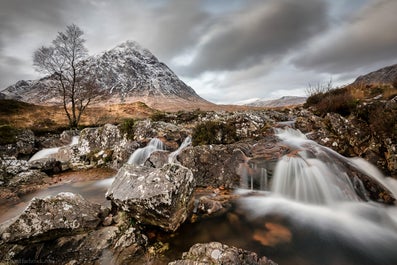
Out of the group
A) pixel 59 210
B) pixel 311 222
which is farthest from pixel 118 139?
pixel 311 222

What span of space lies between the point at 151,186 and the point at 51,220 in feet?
7.96

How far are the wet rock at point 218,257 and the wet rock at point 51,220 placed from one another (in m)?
2.90

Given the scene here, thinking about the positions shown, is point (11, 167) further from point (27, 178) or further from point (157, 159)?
point (157, 159)

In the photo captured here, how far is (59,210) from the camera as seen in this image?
4883mm

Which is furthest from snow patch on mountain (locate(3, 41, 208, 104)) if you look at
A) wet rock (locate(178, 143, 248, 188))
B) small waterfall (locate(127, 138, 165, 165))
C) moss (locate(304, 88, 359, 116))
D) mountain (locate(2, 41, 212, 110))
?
moss (locate(304, 88, 359, 116))

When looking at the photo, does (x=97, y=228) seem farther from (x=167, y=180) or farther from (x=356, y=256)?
(x=356, y=256)

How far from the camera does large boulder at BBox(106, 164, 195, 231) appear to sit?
16.2 ft

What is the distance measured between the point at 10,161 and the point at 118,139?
20.2ft

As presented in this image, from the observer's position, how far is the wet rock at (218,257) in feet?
11.1

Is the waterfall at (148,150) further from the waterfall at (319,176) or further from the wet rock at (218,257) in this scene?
the wet rock at (218,257)

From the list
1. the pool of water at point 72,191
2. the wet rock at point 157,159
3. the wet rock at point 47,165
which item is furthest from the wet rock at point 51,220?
the wet rock at point 47,165

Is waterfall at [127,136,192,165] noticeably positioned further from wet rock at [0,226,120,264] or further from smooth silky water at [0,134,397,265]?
wet rock at [0,226,120,264]

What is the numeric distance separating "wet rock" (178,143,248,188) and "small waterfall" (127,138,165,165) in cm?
304

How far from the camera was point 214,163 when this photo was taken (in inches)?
362
